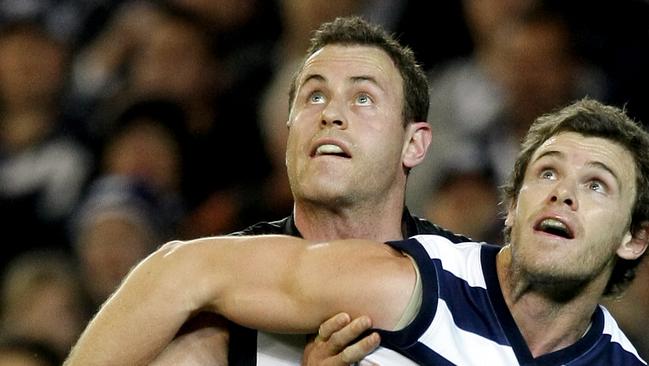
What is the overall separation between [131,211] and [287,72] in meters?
0.68

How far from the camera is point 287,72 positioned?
426 centimetres

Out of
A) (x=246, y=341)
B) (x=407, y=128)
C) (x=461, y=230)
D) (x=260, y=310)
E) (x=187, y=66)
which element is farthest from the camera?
(x=187, y=66)

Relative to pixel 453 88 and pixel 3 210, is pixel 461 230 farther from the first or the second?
pixel 3 210

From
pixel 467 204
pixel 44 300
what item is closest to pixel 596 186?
pixel 467 204

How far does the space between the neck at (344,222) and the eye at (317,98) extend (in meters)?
0.24

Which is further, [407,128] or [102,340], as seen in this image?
[407,128]

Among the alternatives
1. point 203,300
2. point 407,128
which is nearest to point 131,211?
point 407,128

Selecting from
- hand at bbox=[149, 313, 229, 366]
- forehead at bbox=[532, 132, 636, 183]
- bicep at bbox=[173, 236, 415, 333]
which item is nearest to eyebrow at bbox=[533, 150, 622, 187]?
forehead at bbox=[532, 132, 636, 183]

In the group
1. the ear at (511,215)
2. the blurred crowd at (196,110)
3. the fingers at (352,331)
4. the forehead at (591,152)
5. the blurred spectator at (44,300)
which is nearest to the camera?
the fingers at (352,331)

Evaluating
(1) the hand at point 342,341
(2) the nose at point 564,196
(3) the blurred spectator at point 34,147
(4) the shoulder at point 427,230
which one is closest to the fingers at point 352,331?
(1) the hand at point 342,341

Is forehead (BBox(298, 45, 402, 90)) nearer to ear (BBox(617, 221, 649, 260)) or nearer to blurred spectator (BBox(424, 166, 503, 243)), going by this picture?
ear (BBox(617, 221, 649, 260))

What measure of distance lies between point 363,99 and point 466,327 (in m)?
0.72

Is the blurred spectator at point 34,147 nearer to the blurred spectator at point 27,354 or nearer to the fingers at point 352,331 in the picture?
the blurred spectator at point 27,354

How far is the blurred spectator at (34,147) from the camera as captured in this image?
435 cm
